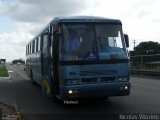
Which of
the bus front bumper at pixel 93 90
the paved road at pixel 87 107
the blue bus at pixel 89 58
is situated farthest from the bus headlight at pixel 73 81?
the paved road at pixel 87 107

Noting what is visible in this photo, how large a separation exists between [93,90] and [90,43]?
148cm

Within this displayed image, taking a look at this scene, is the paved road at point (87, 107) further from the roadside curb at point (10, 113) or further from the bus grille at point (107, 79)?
the bus grille at point (107, 79)

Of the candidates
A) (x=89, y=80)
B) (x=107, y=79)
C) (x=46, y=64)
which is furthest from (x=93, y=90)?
(x=46, y=64)

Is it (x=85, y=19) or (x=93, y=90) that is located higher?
(x=85, y=19)

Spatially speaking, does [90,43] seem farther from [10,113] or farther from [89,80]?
[10,113]

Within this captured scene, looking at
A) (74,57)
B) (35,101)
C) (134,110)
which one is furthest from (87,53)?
(35,101)

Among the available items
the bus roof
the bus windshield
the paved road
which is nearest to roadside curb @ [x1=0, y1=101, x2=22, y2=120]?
the paved road

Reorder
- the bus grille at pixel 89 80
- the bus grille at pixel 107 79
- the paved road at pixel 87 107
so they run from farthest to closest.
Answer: the bus grille at pixel 107 79, the bus grille at pixel 89 80, the paved road at pixel 87 107

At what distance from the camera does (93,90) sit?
12.9 meters

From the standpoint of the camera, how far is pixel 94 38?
1331cm

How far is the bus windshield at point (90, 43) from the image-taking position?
42.9 ft

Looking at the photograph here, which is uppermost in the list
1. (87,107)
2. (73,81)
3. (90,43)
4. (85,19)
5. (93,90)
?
(85,19)

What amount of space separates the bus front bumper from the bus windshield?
0.84 metres

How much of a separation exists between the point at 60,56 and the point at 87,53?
837 mm
